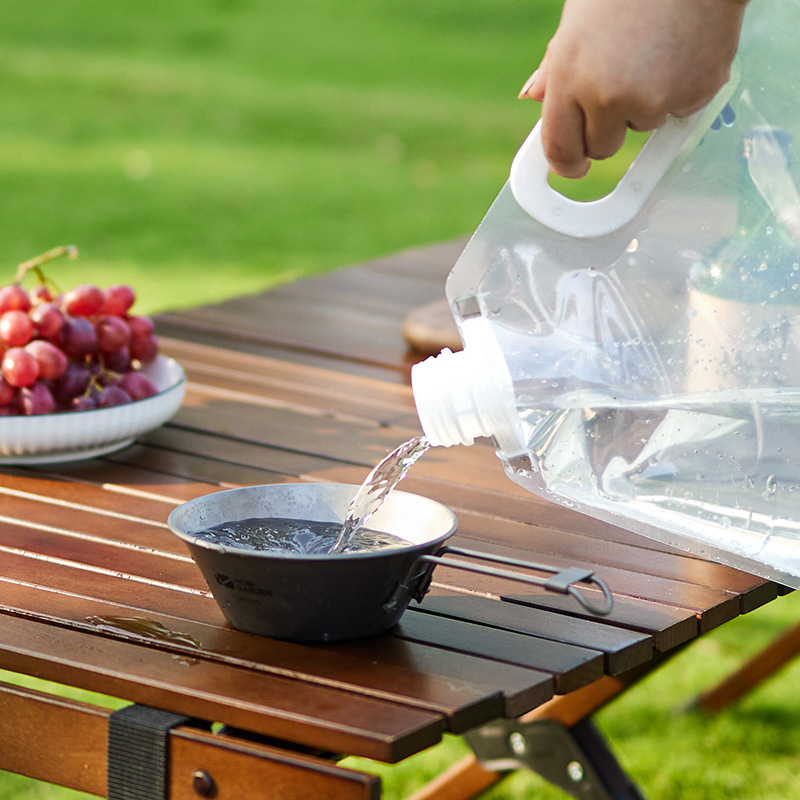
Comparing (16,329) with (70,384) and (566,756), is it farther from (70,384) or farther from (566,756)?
(566,756)

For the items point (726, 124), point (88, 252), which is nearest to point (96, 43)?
point (88, 252)

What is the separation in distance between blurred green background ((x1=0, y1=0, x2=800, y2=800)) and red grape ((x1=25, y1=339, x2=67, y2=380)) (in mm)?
946

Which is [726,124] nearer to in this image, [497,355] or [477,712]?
[497,355]

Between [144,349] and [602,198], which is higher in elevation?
[602,198]

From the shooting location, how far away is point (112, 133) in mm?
8250

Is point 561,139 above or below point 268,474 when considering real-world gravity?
above

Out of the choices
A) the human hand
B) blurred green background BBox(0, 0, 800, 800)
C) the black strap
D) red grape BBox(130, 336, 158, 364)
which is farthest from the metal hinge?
the human hand

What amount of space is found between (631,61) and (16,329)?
0.82 m

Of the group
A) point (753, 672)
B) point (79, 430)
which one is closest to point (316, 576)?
point (79, 430)

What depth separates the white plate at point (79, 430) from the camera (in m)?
1.37

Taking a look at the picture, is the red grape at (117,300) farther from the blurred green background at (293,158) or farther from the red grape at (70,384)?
the blurred green background at (293,158)

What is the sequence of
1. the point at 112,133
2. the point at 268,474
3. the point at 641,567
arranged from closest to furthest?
1. the point at 641,567
2. the point at 268,474
3. the point at 112,133

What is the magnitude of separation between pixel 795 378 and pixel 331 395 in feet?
2.24

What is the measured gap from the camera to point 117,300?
1.50 metres
